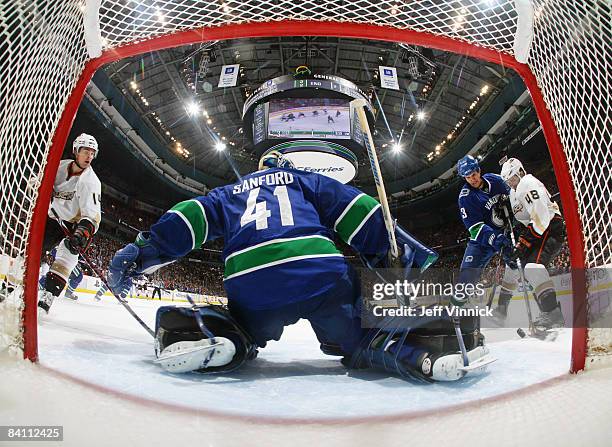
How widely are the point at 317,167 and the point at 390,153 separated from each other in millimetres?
7238

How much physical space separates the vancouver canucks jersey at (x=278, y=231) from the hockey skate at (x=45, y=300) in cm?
124

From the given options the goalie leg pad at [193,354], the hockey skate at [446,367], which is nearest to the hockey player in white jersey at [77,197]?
the goalie leg pad at [193,354]

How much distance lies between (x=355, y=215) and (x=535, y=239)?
1866 millimetres

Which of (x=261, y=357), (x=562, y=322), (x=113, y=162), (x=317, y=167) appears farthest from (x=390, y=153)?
(x=261, y=357)

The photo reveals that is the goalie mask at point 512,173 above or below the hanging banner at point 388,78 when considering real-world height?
below

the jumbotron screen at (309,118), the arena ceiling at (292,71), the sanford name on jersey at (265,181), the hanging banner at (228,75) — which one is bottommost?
the sanford name on jersey at (265,181)

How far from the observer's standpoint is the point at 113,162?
10469 mm

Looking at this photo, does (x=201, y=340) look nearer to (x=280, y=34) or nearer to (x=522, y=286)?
(x=280, y=34)

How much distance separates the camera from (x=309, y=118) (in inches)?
252

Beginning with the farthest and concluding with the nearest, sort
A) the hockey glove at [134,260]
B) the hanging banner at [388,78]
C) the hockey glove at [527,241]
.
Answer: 1. the hanging banner at [388,78]
2. the hockey glove at [527,241]
3. the hockey glove at [134,260]

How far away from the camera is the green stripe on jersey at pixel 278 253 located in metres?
1.12

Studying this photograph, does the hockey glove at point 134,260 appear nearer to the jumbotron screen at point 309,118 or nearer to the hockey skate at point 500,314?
the hockey skate at point 500,314

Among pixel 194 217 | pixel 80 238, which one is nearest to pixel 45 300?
pixel 80 238

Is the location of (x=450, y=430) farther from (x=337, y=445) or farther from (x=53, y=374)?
(x=53, y=374)
